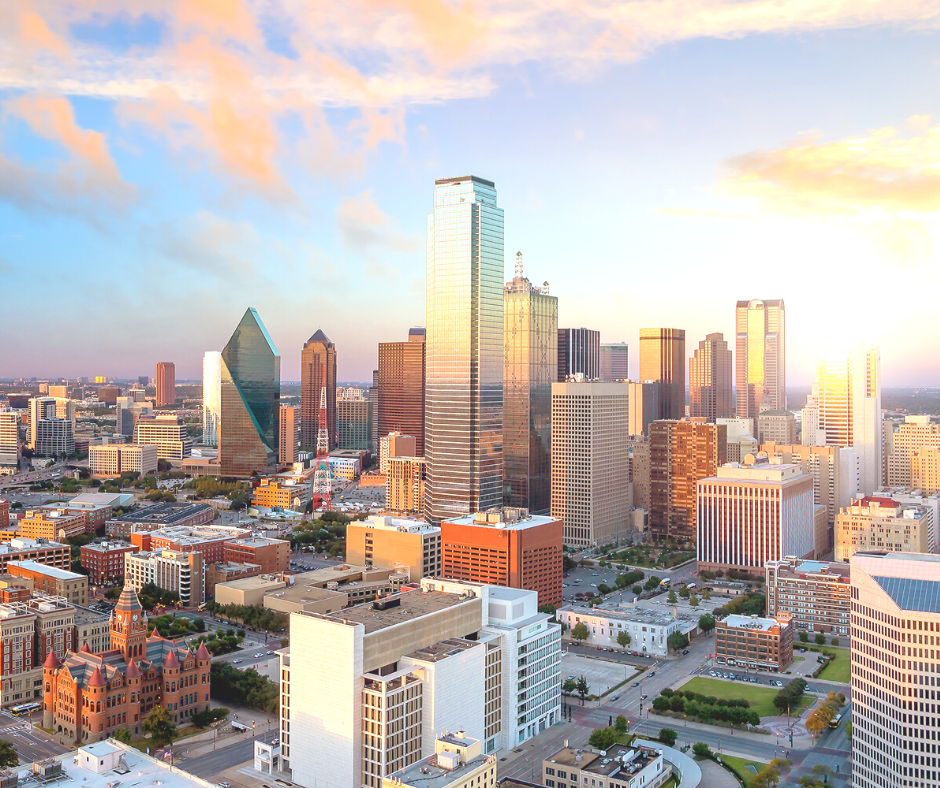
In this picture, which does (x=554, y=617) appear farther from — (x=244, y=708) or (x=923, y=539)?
(x=923, y=539)

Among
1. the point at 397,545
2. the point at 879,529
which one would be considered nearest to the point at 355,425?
the point at 397,545

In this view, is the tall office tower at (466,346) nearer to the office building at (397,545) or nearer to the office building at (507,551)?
the office building at (397,545)

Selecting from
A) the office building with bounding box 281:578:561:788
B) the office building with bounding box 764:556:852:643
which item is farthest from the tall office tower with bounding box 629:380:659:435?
the office building with bounding box 281:578:561:788

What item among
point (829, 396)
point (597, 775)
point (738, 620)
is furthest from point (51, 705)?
point (829, 396)

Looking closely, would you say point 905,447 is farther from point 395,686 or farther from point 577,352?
point 395,686

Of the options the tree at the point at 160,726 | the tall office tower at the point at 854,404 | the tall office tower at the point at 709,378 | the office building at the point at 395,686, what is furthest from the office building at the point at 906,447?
the tree at the point at 160,726

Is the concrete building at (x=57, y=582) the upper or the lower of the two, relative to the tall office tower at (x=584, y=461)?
lower

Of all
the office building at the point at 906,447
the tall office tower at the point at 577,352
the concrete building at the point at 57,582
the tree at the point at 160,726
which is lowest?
the tree at the point at 160,726
